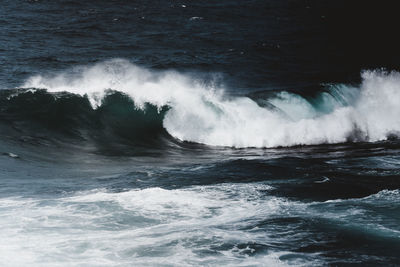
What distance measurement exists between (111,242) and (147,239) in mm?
499

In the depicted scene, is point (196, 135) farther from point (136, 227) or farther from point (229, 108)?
point (136, 227)

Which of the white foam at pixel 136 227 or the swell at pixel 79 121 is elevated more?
the swell at pixel 79 121

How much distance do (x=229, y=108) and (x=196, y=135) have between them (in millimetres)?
2155

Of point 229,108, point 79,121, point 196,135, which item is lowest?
point 196,135

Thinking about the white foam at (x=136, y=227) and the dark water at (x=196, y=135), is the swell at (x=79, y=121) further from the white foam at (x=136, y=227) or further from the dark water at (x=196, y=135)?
the white foam at (x=136, y=227)

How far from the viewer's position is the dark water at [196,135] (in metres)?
7.58

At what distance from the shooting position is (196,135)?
17.9m

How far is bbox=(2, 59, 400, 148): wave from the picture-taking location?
18.1 meters

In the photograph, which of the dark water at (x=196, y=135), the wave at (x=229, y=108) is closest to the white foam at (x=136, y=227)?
the dark water at (x=196, y=135)

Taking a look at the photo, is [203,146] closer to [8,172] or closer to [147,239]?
[8,172]

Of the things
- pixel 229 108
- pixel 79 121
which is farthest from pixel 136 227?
pixel 229 108

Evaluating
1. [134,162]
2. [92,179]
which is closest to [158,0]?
[134,162]

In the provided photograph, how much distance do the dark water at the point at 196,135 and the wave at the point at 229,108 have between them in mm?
73

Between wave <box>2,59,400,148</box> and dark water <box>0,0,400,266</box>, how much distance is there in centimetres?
7
